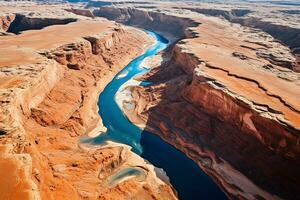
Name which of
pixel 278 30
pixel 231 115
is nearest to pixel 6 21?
pixel 231 115

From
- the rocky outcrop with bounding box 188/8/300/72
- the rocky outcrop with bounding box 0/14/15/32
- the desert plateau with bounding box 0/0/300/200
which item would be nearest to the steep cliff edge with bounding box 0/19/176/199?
the desert plateau with bounding box 0/0/300/200

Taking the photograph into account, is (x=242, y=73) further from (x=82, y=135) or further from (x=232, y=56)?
(x=82, y=135)

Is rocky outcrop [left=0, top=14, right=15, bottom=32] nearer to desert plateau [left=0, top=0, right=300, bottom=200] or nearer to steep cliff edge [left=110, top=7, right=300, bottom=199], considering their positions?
desert plateau [left=0, top=0, right=300, bottom=200]

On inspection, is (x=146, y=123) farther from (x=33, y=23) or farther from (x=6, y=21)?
(x=6, y=21)

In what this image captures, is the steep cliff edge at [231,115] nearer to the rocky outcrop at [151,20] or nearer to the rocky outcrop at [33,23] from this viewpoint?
the rocky outcrop at [33,23]

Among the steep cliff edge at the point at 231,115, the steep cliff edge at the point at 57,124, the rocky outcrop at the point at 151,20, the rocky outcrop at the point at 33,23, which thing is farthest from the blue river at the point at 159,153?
the rocky outcrop at the point at 151,20

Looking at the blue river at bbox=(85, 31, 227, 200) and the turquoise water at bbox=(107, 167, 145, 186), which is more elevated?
the turquoise water at bbox=(107, 167, 145, 186)

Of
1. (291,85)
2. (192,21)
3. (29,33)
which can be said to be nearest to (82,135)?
(291,85)
